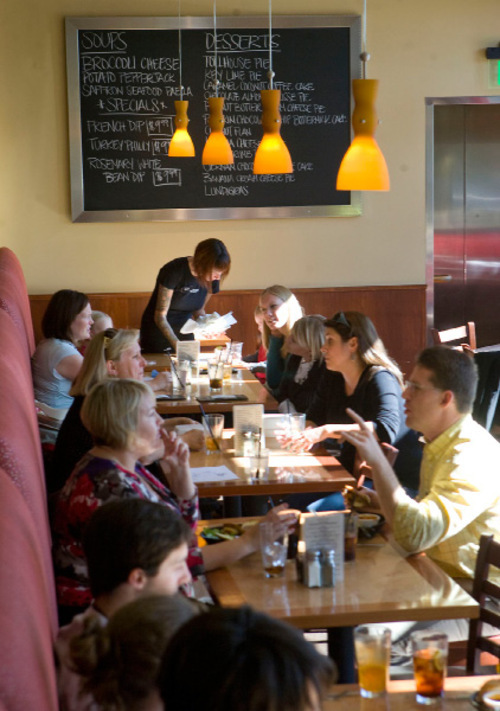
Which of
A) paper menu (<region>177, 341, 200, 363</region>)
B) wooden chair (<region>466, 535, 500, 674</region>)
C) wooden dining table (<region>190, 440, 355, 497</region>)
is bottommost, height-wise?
wooden chair (<region>466, 535, 500, 674</region>)

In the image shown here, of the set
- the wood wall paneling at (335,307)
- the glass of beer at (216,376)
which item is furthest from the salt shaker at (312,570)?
the wood wall paneling at (335,307)

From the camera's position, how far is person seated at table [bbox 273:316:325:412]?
17.0 ft

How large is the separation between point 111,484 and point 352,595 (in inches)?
27.7

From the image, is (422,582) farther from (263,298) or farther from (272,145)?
(263,298)

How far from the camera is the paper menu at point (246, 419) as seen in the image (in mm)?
4156

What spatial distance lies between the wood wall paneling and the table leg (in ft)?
17.1

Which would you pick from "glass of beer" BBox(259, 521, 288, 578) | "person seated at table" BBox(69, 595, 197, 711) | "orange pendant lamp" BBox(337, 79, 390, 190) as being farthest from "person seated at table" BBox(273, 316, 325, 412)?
"person seated at table" BBox(69, 595, 197, 711)

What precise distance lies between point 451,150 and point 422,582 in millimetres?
6172

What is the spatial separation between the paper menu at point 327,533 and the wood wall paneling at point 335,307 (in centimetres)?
533

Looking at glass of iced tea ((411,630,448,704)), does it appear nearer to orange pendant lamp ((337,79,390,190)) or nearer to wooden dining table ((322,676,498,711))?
wooden dining table ((322,676,498,711))

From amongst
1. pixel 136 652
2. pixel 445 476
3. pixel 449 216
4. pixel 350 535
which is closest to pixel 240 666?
pixel 136 652

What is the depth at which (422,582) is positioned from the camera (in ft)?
8.79

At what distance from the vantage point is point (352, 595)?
8.46 ft

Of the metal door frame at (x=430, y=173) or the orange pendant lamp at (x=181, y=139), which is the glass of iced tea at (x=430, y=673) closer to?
the orange pendant lamp at (x=181, y=139)
